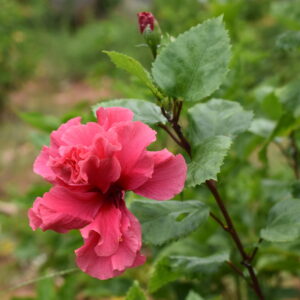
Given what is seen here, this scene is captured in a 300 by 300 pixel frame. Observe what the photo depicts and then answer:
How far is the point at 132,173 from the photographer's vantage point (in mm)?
596

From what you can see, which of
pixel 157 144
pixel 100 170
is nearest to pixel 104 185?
pixel 100 170

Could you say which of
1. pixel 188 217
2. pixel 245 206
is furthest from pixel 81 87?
pixel 188 217

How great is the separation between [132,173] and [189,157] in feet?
0.48

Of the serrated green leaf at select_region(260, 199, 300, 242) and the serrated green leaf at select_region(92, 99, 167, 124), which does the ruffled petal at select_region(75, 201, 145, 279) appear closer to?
the serrated green leaf at select_region(92, 99, 167, 124)

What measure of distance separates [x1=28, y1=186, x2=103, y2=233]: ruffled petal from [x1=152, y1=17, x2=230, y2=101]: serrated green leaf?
0.19m


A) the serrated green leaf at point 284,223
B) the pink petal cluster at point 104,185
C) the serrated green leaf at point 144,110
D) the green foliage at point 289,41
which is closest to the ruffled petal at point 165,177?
the pink petal cluster at point 104,185

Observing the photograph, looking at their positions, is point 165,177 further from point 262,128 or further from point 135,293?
point 262,128

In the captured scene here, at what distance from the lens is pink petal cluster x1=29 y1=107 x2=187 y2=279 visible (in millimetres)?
575

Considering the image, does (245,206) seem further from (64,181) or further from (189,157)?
(64,181)

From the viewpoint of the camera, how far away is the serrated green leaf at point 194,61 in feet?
2.26

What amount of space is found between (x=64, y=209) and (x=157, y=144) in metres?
0.93

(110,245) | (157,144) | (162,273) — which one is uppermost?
(110,245)

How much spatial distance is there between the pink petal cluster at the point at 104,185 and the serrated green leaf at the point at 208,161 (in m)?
0.04

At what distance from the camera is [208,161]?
2.09 feet
